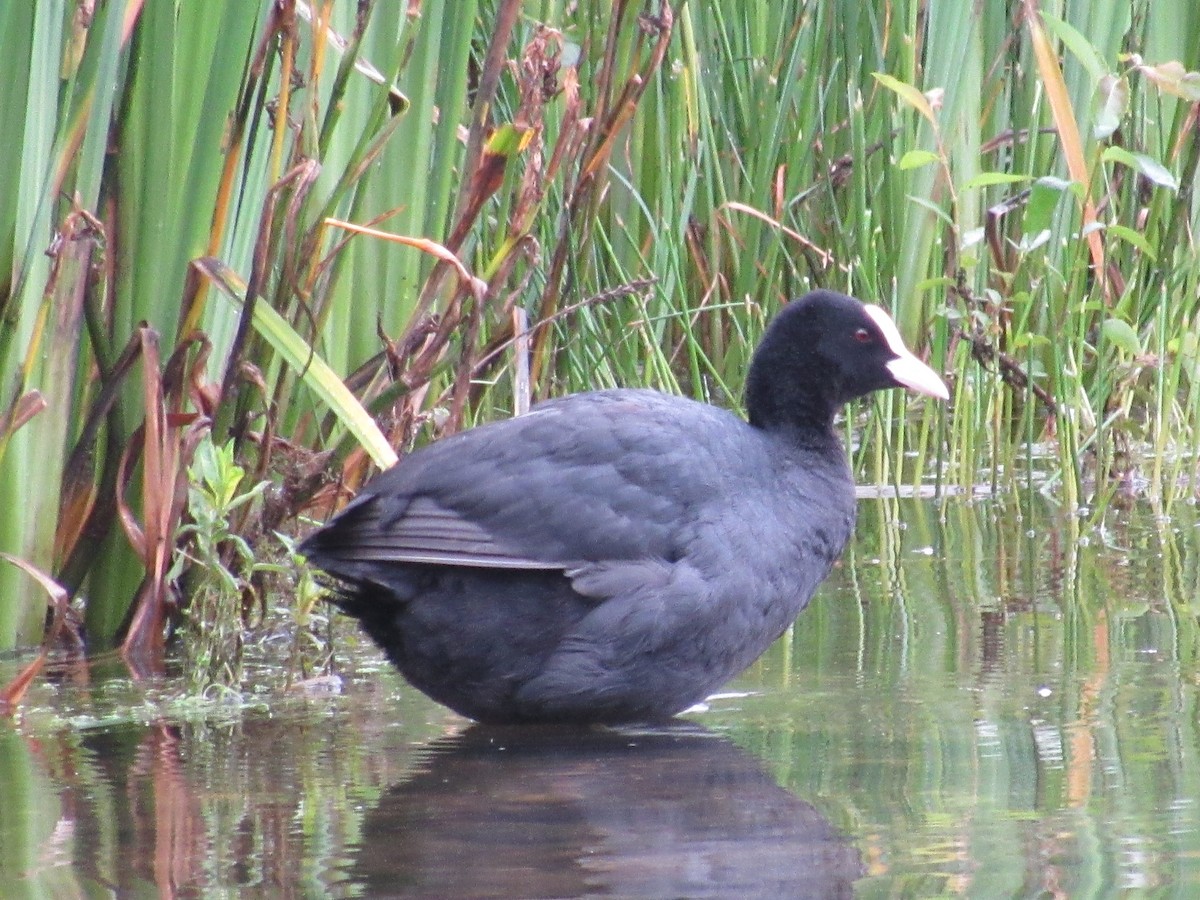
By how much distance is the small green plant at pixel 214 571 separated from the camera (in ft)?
10.6

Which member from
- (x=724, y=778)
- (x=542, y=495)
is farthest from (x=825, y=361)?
(x=724, y=778)

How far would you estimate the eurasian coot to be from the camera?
3166mm

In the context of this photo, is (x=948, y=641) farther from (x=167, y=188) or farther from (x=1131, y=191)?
(x=1131, y=191)

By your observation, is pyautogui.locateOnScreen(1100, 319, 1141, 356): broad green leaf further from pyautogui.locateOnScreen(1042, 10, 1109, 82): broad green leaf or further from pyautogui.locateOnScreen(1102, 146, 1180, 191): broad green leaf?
pyautogui.locateOnScreen(1042, 10, 1109, 82): broad green leaf

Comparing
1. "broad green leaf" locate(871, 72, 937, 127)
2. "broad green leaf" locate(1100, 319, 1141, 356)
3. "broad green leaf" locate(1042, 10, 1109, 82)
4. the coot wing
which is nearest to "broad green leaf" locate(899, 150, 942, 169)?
"broad green leaf" locate(871, 72, 937, 127)

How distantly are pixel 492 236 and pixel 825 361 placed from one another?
1.26 metres

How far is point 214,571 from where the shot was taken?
3.30 m

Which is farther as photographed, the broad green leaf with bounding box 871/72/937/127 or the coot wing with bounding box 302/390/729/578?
the broad green leaf with bounding box 871/72/937/127

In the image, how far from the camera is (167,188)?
3404 millimetres

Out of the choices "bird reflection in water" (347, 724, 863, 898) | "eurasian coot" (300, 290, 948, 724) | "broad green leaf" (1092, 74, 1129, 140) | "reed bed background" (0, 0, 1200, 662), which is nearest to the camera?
"bird reflection in water" (347, 724, 863, 898)

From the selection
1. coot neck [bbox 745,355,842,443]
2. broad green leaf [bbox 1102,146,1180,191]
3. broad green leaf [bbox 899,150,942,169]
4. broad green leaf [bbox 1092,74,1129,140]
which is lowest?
coot neck [bbox 745,355,842,443]

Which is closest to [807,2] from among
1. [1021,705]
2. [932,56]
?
[932,56]

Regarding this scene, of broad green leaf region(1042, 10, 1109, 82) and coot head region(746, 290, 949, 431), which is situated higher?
broad green leaf region(1042, 10, 1109, 82)

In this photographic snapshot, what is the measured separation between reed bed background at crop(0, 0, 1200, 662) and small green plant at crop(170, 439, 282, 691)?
→ 0.04 ft
